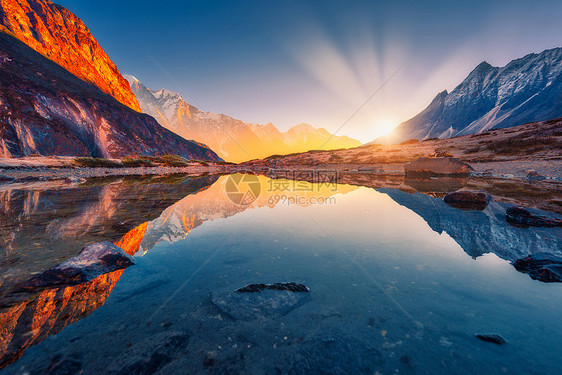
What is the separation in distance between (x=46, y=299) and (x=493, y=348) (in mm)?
7364

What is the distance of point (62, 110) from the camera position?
58938 mm

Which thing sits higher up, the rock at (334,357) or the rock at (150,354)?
the rock at (150,354)

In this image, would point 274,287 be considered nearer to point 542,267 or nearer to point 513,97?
point 542,267

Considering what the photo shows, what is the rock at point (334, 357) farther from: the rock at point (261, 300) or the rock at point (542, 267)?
the rock at point (542, 267)

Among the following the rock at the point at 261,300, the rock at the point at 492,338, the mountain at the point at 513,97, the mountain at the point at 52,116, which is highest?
the mountain at the point at 513,97

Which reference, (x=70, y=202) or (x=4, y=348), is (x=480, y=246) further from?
(x=70, y=202)

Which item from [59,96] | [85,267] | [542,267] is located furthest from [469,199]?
[59,96]

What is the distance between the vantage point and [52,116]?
5491 centimetres

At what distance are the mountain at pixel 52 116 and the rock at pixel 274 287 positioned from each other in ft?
215

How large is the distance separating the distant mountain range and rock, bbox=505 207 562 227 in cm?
7167

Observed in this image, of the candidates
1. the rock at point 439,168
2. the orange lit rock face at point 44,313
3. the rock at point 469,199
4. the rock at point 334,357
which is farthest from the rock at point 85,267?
the rock at point 439,168

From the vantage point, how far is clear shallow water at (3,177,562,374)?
9.05 feet

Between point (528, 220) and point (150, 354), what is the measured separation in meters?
12.3

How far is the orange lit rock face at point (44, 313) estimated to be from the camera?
3018mm
